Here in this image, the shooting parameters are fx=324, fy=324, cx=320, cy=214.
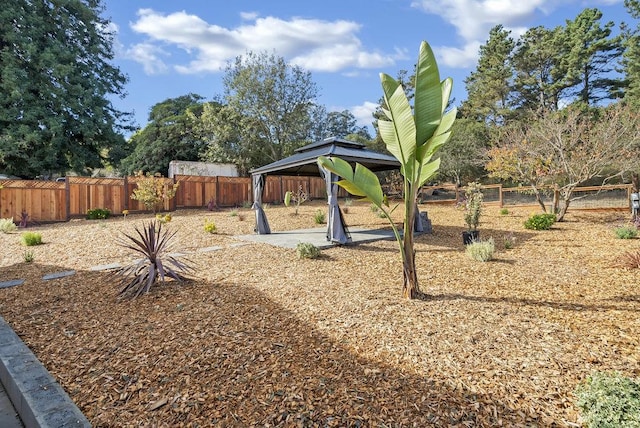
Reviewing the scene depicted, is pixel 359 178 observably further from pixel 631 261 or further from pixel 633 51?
pixel 633 51

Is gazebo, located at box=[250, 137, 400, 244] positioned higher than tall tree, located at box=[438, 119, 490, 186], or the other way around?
tall tree, located at box=[438, 119, 490, 186]

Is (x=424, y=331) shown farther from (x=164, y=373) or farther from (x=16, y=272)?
(x=16, y=272)

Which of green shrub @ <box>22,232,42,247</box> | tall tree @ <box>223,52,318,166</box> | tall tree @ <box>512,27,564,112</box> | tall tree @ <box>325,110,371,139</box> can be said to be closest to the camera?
green shrub @ <box>22,232,42,247</box>

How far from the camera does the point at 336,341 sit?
9.17 feet

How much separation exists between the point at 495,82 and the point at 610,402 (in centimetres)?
2688

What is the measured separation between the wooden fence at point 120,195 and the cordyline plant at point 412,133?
10.9m

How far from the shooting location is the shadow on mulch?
194 centimetres

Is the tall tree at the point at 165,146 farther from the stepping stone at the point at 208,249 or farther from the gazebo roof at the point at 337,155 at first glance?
the stepping stone at the point at 208,249

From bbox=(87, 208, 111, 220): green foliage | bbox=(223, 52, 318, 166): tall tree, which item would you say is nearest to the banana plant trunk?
bbox=(87, 208, 111, 220): green foliage

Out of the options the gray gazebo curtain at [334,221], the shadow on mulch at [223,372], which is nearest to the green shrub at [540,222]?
the gray gazebo curtain at [334,221]

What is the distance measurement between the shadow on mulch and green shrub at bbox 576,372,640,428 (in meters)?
0.29

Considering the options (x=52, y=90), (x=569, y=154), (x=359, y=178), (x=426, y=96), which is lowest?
(x=359, y=178)

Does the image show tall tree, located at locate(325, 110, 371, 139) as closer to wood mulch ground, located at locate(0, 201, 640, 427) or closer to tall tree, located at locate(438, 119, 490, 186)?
tall tree, located at locate(438, 119, 490, 186)

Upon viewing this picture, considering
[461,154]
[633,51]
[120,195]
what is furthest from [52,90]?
[633,51]
